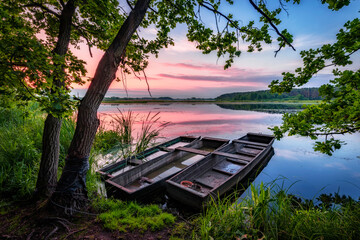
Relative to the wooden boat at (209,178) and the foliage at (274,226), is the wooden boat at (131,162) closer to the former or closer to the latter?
the wooden boat at (209,178)

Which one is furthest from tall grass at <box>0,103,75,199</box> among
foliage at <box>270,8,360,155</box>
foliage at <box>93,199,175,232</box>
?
foliage at <box>270,8,360,155</box>

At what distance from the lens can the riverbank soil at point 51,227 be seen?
204cm

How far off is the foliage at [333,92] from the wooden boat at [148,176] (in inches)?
130

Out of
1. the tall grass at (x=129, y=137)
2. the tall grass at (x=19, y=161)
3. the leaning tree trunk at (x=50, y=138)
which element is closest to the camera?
the leaning tree trunk at (x=50, y=138)

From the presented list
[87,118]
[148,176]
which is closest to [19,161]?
[87,118]

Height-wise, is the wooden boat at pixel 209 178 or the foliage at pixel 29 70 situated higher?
the foliage at pixel 29 70

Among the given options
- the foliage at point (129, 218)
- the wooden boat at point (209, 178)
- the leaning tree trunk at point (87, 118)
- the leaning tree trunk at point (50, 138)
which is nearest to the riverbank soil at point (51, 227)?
the foliage at point (129, 218)

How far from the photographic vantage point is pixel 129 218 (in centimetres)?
268

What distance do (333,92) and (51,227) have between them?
16.3ft

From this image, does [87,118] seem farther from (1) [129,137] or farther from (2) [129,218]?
(1) [129,137]

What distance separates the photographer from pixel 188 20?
366 cm

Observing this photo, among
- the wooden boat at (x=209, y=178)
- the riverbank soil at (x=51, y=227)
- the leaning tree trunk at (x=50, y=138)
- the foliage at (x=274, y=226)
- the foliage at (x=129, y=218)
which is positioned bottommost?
the wooden boat at (x=209, y=178)

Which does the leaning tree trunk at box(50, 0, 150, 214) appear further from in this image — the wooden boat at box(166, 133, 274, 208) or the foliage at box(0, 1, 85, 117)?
the wooden boat at box(166, 133, 274, 208)

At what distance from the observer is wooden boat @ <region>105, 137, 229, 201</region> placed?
3.65 meters
